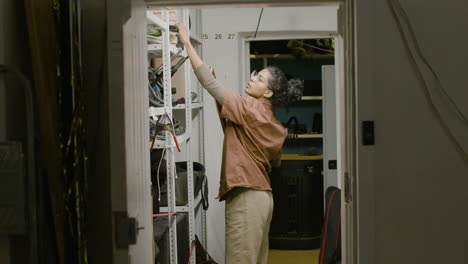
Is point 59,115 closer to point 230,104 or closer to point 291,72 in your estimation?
point 230,104

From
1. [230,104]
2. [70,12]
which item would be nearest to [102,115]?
[70,12]

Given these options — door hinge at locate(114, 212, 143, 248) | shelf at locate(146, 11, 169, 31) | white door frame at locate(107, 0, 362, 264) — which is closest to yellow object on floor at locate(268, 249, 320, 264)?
shelf at locate(146, 11, 169, 31)

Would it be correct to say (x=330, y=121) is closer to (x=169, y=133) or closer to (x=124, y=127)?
(x=169, y=133)

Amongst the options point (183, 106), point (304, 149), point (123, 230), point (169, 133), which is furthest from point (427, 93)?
point (304, 149)

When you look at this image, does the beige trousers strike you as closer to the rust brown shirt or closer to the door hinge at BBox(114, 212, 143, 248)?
the rust brown shirt

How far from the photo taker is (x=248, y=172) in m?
2.87

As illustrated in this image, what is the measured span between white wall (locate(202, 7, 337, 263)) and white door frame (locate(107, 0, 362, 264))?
2.16m

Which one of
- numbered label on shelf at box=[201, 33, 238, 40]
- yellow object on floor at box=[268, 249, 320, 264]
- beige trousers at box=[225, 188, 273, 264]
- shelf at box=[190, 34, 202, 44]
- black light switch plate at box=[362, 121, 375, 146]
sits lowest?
yellow object on floor at box=[268, 249, 320, 264]

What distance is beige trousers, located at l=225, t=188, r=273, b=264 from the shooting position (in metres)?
2.83

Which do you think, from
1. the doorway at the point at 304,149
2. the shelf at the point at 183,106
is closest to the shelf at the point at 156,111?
the shelf at the point at 183,106

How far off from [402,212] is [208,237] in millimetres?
2626

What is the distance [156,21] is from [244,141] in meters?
0.95

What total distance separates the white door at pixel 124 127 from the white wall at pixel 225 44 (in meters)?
2.40

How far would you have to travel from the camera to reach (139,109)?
5.10 ft
